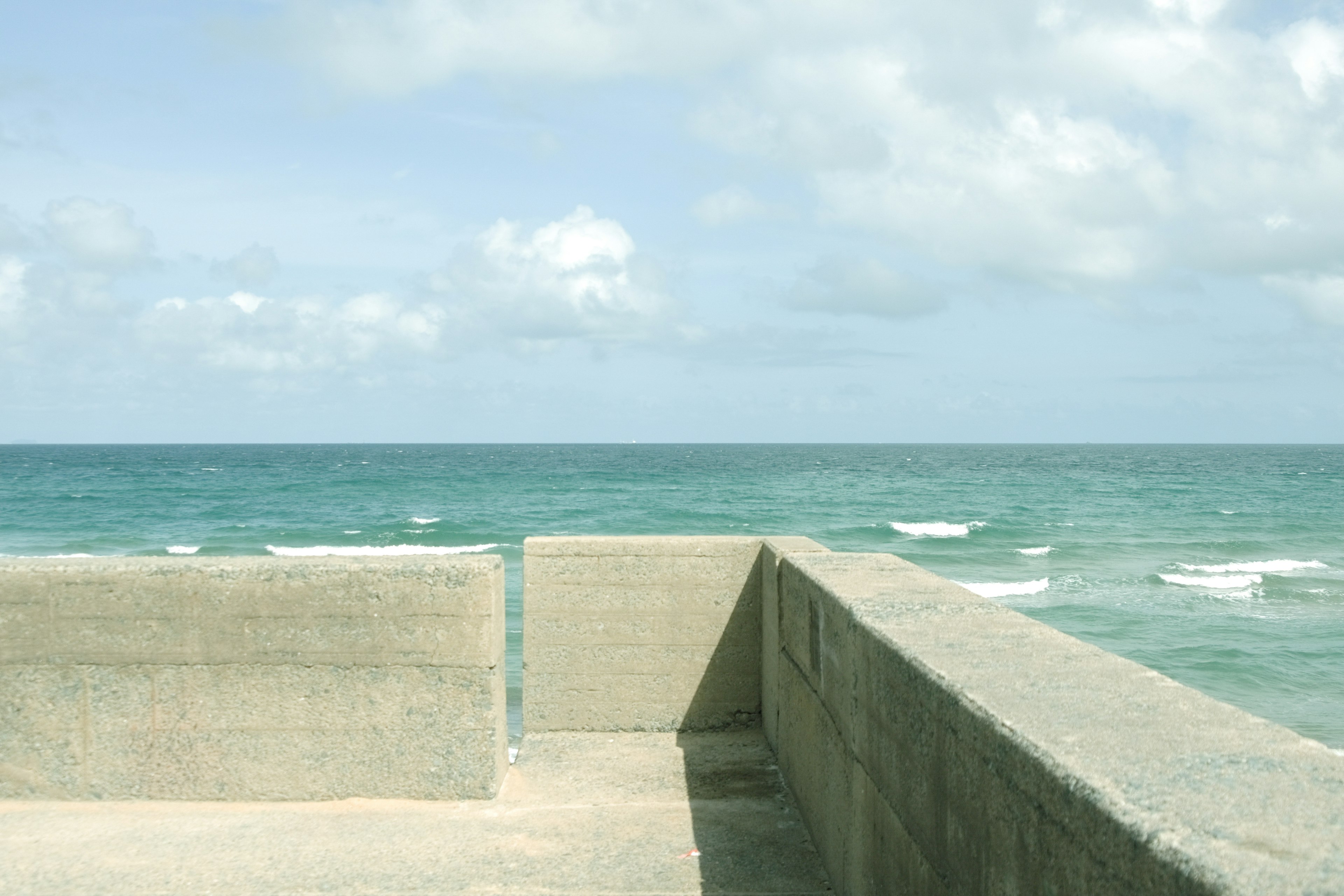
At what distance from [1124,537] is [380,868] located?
107ft

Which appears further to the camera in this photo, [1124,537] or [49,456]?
[49,456]

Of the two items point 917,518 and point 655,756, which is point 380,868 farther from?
point 917,518

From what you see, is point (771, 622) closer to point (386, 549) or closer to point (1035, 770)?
point (1035, 770)

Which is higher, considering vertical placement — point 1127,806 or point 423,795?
point 1127,806

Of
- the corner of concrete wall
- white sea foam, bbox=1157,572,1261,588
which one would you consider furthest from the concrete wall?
white sea foam, bbox=1157,572,1261,588

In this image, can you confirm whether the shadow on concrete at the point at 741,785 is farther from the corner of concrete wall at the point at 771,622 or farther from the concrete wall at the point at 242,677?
the concrete wall at the point at 242,677

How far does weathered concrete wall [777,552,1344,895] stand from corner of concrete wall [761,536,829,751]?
135 cm

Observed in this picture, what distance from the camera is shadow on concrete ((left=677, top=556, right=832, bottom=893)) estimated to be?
→ 4.26 metres

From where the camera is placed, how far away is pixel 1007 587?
22984 millimetres

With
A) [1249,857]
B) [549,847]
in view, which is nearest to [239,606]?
[549,847]

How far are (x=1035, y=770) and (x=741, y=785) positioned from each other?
3.57 metres

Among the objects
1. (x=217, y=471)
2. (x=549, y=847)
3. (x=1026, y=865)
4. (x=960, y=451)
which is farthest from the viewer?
(x=960, y=451)

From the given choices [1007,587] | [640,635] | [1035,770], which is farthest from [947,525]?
[1035,770]

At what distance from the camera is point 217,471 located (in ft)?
233
